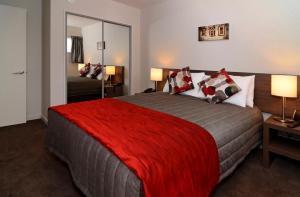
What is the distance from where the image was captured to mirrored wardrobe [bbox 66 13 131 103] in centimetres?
369

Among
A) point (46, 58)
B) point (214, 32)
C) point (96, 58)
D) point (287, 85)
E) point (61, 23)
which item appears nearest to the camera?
point (287, 85)

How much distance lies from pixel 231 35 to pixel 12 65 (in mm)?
3734

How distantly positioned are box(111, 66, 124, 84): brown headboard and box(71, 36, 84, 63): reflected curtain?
80 cm

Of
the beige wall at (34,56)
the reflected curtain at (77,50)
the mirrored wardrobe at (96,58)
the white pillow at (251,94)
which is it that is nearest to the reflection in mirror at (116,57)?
the mirrored wardrobe at (96,58)

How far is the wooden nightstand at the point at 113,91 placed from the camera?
4.33 metres

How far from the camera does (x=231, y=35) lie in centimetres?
303

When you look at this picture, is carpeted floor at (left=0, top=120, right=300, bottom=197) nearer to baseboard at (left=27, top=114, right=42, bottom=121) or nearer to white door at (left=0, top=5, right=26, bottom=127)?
white door at (left=0, top=5, right=26, bottom=127)

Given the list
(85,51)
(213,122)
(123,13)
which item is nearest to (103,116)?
(213,122)

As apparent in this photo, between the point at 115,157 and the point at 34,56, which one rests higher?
the point at 34,56

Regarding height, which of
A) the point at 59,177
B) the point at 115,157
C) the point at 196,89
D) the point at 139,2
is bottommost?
the point at 59,177

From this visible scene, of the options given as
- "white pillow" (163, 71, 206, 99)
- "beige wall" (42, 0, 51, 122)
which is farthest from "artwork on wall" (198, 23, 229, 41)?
"beige wall" (42, 0, 51, 122)

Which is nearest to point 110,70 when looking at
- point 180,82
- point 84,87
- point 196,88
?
point 84,87

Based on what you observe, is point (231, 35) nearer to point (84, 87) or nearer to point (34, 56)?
point (84, 87)

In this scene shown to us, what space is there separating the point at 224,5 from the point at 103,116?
255 centimetres
